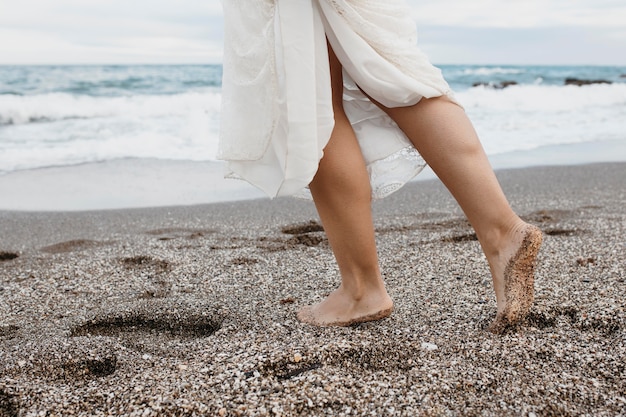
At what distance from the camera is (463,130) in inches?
73.0

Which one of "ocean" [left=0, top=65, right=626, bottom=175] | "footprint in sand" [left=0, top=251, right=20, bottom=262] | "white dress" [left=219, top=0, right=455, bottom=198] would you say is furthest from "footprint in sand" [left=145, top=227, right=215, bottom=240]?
"ocean" [left=0, top=65, right=626, bottom=175]

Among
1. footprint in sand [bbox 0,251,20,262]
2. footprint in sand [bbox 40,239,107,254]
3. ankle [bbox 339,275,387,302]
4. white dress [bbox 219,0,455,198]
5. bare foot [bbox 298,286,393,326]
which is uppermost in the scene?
white dress [bbox 219,0,455,198]

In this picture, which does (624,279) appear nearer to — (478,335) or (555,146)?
(478,335)

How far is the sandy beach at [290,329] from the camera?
158cm

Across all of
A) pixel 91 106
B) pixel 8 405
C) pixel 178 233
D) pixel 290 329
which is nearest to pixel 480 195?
pixel 290 329

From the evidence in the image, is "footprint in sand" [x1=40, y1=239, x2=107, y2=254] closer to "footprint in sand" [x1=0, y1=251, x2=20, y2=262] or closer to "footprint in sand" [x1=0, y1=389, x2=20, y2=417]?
"footprint in sand" [x1=0, y1=251, x2=20, y2=262]

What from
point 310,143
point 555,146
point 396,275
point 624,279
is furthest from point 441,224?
point 555,146

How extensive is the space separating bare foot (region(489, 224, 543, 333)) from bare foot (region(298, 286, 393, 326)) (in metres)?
0.37

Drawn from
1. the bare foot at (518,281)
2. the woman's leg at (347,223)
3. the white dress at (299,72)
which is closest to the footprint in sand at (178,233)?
the woman's leg at (347,223)

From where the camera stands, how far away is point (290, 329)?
2.08 metres

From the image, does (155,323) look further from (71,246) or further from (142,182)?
(142,182)

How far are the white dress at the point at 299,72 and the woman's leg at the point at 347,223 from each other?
0.12 metres

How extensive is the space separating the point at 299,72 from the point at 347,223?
519 millimetres

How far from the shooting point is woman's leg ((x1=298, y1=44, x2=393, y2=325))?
6.40 ft
